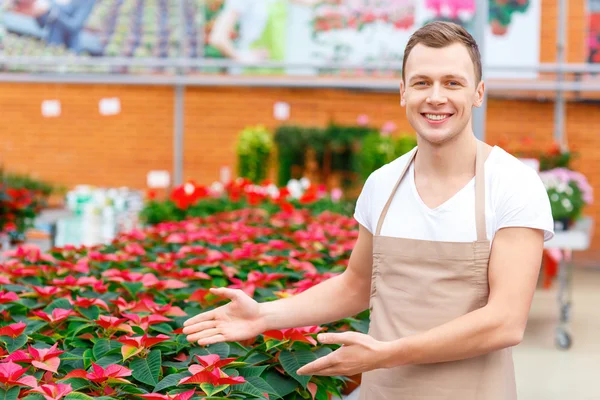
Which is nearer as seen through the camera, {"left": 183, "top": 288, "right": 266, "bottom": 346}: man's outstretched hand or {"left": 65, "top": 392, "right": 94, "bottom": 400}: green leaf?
{"left": 65, "top": 392, "right": 94, "bottom": 400}: green leaf

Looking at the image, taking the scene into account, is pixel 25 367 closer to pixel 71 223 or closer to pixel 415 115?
pixel 415 115

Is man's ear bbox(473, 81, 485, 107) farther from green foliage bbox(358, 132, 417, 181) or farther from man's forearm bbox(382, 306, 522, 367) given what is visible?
green foliage bbox(358, 132, 417, 181)

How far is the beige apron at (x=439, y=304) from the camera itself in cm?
179

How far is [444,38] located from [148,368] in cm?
98

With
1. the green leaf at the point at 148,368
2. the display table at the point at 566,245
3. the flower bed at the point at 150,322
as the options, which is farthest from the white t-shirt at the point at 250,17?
the green leaf at the point at 148,368

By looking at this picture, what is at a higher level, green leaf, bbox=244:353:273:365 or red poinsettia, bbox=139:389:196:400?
red poinsettia, bbox=139:389:196:400

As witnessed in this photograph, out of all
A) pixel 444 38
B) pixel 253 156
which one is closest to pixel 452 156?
pixel 444 38

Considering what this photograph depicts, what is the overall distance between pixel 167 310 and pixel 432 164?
3.44 feet

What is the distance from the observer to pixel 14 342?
227 cm

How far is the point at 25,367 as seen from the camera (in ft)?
6.95

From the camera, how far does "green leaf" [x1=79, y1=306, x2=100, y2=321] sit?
2543 mm

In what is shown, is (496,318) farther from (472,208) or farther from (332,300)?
(332,300)

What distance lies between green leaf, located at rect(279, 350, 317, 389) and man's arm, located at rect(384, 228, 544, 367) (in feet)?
1.60

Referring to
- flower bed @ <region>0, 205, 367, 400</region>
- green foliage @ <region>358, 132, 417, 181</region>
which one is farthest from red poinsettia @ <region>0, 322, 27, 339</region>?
green foliage @ <region>358, 132, 417, 181</region>
